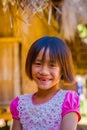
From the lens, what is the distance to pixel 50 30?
6895 millimetres

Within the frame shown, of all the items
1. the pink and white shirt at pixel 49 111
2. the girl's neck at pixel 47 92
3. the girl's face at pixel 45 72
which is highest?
the girl's face at pixel 45 72

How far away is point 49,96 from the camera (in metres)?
2.22

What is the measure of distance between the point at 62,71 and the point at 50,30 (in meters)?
4.71

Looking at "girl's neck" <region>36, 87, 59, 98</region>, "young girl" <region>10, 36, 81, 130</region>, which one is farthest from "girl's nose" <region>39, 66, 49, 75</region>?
"girl's neck" <region>36, 87, 59, 98</region>

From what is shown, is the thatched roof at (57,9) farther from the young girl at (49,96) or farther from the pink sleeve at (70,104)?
the pink sleeve at (70,104)

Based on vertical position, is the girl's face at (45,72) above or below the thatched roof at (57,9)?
below

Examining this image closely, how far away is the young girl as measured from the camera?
7.03 feet

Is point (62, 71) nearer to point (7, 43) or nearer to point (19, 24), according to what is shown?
point (19, 24)

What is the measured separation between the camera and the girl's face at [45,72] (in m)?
2.17

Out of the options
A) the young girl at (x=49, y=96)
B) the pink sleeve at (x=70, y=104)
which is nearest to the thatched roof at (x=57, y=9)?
the young girl at (x=49, y=96)

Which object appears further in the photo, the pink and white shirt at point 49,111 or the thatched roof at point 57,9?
the thatched roof at point 57,9

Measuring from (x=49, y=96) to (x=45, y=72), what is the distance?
138 millimetres

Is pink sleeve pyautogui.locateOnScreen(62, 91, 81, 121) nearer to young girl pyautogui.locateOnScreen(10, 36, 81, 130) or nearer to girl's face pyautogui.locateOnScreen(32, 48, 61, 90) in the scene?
young girl pyautogui.locateOnScreen(10, 36, 81, 130)

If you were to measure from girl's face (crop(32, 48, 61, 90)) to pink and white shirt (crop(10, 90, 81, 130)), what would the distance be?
0.08 m
